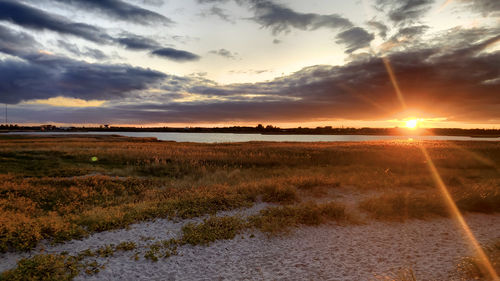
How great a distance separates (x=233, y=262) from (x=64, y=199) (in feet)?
44.0

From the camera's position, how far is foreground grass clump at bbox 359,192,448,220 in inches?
576

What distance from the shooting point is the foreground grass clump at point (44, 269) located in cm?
804

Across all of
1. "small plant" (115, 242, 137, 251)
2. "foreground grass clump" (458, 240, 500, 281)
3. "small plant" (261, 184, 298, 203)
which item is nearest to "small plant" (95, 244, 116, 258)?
"small plant" (115, 242, 137, 251)

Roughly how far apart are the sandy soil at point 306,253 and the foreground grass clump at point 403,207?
3.15 ft

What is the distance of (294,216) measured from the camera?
45.1ft

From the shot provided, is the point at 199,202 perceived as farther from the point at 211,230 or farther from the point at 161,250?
the point at 161,250

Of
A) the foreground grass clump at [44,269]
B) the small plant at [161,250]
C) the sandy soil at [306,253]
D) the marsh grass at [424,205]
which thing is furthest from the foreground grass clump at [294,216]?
the foreground grass clump at [44,269]

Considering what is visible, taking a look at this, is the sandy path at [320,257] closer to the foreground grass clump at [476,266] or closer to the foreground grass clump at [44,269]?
the foreground grass clump at [476,266]

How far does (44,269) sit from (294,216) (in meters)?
10.0

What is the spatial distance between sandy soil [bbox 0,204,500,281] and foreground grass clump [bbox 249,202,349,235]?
0.50 meters

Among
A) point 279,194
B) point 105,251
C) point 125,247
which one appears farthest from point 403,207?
point 105,251

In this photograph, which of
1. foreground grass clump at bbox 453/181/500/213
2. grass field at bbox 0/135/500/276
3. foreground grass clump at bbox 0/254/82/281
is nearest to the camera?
foreground grass clump at bbox 0/254/82/281

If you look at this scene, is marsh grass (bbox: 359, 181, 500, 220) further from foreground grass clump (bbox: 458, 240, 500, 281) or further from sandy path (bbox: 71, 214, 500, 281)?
foreground grass clump (bbox: 458, 240, 500, 281)

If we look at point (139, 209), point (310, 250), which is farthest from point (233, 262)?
point (139, 209)
